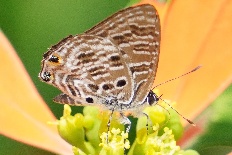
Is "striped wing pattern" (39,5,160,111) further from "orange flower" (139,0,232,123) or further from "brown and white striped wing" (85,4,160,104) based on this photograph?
"orange flower" (139,0,232,123)

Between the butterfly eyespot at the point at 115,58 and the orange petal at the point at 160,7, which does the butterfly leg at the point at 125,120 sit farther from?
the orange petal at the point at 160,7

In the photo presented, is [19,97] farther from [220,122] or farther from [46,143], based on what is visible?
[220,122]

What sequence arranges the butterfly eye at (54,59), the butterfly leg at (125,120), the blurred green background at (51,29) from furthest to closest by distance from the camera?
the blurred green background at (51,29) < the butterfly leg at (125,120) < the butterfly eye at (54,59)

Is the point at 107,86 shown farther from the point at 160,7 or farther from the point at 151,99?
the point at 160,7

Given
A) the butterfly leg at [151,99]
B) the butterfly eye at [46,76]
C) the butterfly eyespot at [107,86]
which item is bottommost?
the butterfly leg at [151,99]

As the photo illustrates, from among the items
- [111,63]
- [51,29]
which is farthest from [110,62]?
[51,29]

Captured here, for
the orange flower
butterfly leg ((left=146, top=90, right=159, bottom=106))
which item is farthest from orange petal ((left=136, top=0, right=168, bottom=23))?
butterfly leg ((left=146, top=90, right=159, bottom=106))

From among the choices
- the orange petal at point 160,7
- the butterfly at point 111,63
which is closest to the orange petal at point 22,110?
the butterfly at point 111,63
